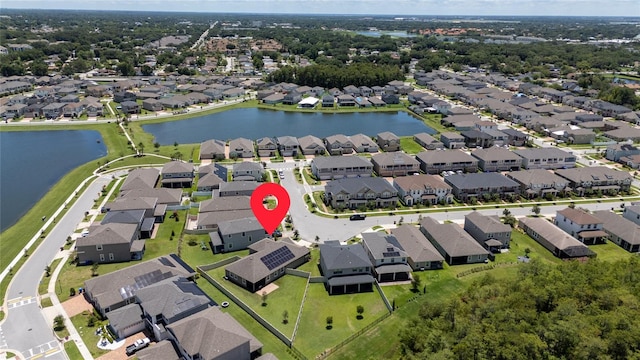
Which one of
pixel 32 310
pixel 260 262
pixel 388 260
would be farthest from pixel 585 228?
pixel 32 310

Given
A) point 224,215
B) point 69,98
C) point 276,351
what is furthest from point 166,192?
point 69,98

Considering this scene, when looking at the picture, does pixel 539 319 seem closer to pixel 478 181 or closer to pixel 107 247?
pixel 478 181

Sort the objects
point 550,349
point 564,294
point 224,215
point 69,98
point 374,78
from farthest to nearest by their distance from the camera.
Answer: point 374,78 → point 69,98 → point 224,215 → point 564,294 → point 550,349

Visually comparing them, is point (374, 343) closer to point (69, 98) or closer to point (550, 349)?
point (550, 349)

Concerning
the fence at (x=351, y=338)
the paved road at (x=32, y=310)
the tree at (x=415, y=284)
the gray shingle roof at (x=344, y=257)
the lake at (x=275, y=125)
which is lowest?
the lake at (x=275, y=125)

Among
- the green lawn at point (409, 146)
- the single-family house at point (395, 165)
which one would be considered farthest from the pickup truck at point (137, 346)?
the green lawn at point (409, 146)

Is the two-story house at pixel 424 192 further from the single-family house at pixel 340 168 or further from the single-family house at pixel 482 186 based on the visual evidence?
the single-family house at pixel 340 168
